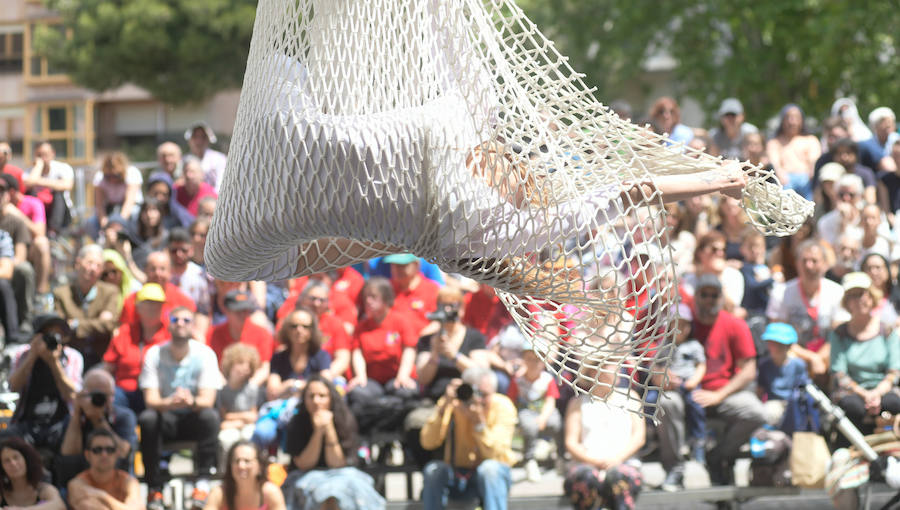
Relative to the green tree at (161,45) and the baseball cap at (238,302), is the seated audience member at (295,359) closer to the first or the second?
the baseball cap at (238,302)

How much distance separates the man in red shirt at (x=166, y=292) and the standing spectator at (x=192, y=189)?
1.32 meters

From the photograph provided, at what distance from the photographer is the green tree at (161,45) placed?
21312mm

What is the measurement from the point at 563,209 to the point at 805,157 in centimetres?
616

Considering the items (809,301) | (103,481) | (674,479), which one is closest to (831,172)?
(809,301)

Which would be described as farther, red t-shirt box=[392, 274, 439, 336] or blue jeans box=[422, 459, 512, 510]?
red t-shirt box=[392, 274, 439, 336]

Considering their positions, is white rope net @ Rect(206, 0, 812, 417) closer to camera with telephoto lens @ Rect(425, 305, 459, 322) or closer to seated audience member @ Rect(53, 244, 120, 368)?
camera with telephoto lens @ Rect(425, 305, 459, 322)

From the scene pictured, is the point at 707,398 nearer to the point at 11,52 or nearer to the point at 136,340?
the point at 136,340

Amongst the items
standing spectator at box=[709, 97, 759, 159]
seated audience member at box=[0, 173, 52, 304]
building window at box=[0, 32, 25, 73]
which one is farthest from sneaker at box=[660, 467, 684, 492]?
building window at box=[0, 32, 25, 73]

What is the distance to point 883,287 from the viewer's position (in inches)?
302

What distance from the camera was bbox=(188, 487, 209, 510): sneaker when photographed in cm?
668

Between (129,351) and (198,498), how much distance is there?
3.09 ft

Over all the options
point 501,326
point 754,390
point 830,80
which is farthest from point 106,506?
point 830,80

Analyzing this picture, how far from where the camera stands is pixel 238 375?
23.0 feet

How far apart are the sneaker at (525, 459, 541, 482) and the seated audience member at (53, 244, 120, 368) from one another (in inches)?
90.4
